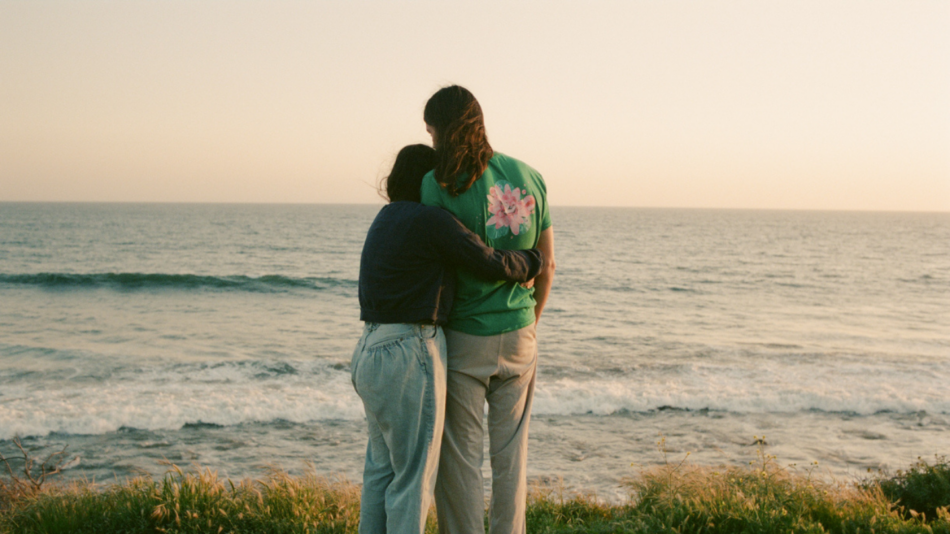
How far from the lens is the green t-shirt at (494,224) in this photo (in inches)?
96.1

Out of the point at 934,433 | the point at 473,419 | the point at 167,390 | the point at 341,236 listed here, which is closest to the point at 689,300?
the point at 934,433

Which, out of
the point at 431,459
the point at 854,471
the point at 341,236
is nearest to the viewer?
the point at 431,459

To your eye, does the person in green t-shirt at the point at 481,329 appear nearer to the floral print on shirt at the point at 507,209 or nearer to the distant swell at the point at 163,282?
the floral print on shirt at the point at 507,209

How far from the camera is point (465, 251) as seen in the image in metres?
2.27

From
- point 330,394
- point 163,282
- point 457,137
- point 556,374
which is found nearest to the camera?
point 457,137

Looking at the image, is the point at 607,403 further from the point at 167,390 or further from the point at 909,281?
the point at 909,281

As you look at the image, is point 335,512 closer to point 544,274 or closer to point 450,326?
point 450,326

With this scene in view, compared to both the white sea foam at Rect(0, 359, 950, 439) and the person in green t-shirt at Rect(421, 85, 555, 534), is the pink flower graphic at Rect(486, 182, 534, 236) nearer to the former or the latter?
the person in green t-shirt at Rect(421, 85, 555, 534)

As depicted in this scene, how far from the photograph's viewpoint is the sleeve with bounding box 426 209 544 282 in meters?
2.27

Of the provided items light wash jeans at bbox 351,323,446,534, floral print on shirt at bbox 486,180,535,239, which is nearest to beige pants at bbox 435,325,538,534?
light wash jeans at bbox 351,323,446,534

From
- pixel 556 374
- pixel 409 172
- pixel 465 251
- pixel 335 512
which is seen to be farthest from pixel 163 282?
pixel 465 251

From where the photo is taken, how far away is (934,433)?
7789 mm

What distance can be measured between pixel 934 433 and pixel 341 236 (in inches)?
1883

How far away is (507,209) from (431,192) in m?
0.32
